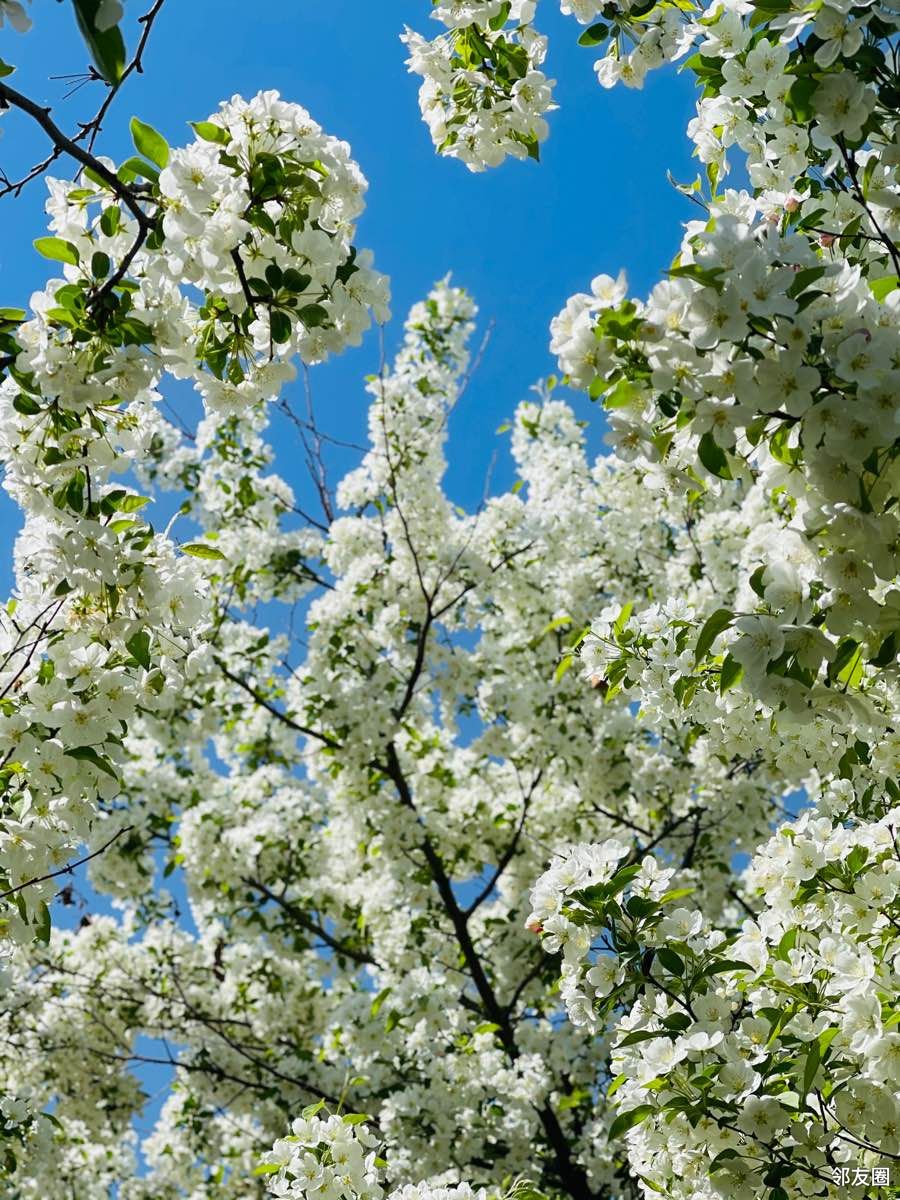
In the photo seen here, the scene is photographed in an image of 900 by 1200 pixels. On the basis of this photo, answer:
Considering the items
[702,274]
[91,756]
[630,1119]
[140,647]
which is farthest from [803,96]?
[630,1119]

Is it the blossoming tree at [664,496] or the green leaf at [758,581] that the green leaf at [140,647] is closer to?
the blossoming tree at [664,496]

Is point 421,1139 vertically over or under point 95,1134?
under

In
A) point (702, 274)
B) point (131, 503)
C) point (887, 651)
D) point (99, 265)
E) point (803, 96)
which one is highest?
point (99, 265)

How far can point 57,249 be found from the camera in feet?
7.29

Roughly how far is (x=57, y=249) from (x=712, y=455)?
4.89 ft

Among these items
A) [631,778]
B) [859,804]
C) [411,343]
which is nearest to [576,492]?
[411,343]

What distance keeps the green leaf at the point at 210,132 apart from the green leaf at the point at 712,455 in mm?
1254

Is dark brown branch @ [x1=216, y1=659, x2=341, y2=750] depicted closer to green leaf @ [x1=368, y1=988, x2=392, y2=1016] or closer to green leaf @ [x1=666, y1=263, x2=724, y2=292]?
green leaf @ [x1=368, y1=988, x2=392, y2=1016]

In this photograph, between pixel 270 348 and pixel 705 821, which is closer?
pixel 270 348

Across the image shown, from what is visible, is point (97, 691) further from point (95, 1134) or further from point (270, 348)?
point (95, 1134)

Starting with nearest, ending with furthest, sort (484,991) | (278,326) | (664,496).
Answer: (278,326) < (664,496) < (484,991)

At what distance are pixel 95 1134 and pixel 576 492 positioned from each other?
6676mm

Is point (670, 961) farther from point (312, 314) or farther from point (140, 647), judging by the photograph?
point (312, 314)

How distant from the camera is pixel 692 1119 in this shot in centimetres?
237
